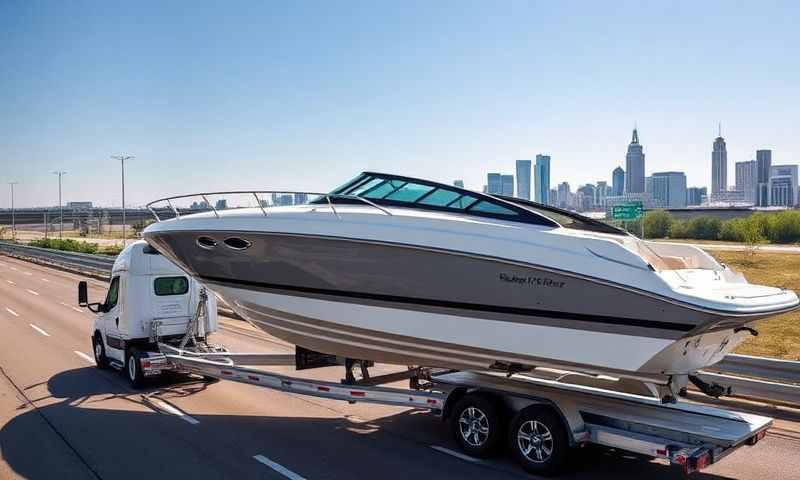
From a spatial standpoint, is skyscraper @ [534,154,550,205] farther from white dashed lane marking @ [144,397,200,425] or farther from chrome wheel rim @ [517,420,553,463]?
chrome wheel rim @ [517,420,553,463]

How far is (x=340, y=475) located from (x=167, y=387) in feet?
16.5

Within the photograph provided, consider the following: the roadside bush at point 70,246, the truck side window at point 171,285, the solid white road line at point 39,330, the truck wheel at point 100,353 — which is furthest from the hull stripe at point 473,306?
the roadside bush at point 70,246

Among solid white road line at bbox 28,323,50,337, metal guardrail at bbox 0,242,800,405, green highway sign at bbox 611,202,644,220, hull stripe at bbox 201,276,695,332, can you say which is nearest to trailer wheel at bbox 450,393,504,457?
hull stripe at bbox 201,276,695,332

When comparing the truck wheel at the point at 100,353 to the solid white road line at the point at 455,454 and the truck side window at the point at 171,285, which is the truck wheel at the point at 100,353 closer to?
the truck side window at the point at 171,285

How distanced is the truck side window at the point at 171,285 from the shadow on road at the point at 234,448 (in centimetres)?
193

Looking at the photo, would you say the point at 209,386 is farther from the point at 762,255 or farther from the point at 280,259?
the point at 762,255

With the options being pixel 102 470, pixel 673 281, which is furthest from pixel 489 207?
pixel 102 470

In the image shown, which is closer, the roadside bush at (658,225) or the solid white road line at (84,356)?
the solid white road line at (84,356)

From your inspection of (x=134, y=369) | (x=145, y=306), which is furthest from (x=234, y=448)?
(x=145, y=306)

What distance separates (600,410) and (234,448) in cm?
396

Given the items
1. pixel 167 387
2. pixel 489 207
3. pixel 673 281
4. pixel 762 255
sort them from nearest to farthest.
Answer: pixel 673 281
pixel 489 207
pixel 167 387
pixel 762 255

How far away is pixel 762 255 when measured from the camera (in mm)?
35750

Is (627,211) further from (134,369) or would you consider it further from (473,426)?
(473,426)

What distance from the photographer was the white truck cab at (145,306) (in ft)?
34.7
